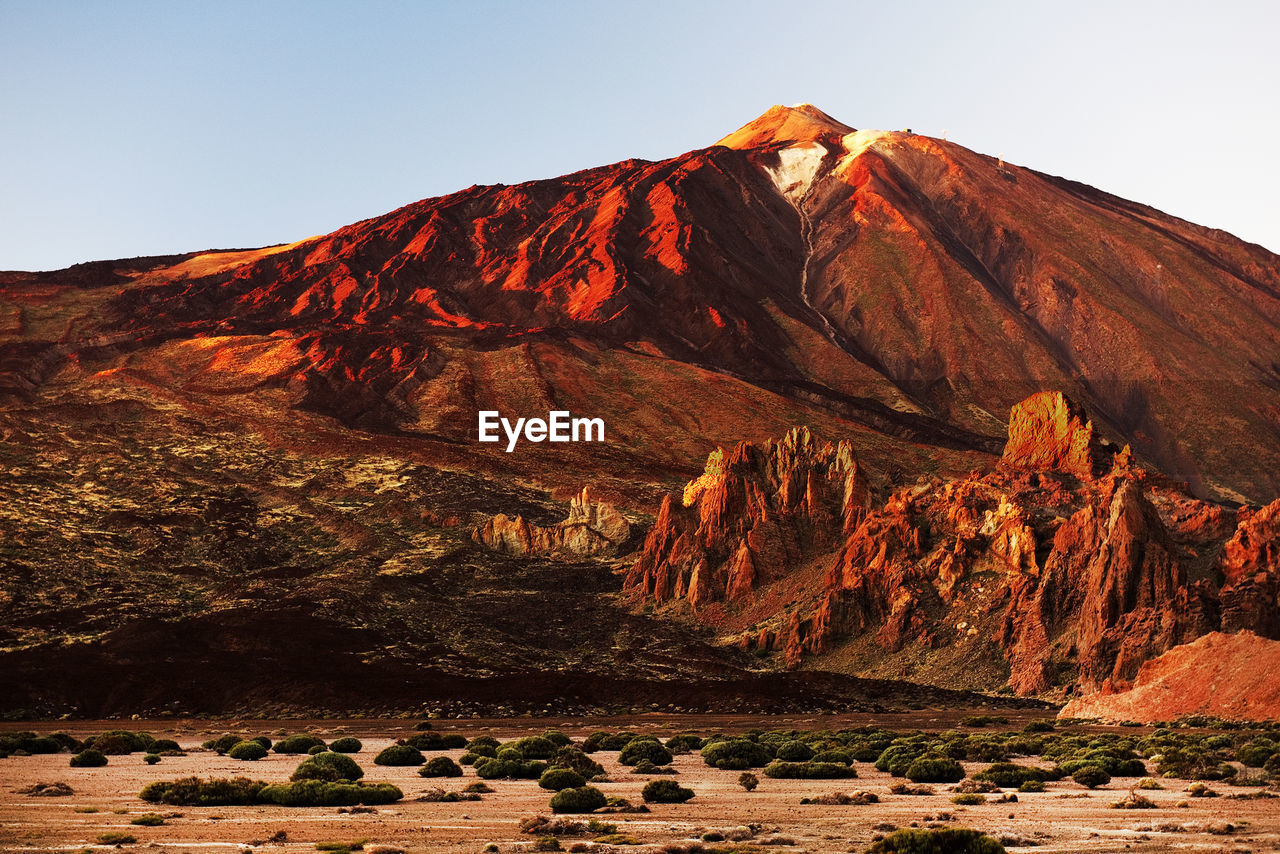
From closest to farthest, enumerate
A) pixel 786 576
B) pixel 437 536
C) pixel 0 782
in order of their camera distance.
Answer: pixel 0 782, pixel 786 576, pixel 437 536

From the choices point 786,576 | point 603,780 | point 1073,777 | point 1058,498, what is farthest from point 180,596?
point 1073,777

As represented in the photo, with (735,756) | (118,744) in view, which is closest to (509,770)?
(735,756)

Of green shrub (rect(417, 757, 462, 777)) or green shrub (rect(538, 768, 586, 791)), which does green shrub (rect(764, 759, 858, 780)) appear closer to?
green shrub (rect(538, 768, 586, 791))

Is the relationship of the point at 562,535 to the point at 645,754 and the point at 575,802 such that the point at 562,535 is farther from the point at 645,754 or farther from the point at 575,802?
the point at 575,802

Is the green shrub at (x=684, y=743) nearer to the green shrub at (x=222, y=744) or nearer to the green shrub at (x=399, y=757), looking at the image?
the green shrub at (x=399, y=757)

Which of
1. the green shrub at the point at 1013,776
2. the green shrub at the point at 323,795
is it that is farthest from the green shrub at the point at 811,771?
the green shrub at the point at 323,795

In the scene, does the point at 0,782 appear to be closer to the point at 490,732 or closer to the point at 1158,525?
the point at 490,732
